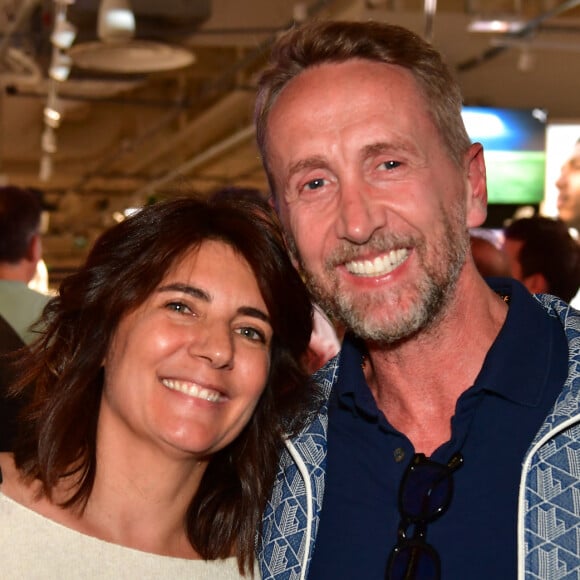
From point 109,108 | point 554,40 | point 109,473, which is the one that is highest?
point 109,108

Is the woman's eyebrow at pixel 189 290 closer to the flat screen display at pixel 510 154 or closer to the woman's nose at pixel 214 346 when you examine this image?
the woman's nose at pixel 214 346

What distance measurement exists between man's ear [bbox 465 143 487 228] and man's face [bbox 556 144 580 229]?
10.0ft

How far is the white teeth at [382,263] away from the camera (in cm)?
223

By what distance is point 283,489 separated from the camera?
2.45 m

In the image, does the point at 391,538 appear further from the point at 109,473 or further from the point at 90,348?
the point at 90,348

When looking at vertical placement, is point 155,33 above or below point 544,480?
above

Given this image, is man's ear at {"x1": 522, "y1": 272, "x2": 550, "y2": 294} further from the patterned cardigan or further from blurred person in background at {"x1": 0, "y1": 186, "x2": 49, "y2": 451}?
the patterned cardigan

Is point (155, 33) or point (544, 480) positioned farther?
point (155, 33)

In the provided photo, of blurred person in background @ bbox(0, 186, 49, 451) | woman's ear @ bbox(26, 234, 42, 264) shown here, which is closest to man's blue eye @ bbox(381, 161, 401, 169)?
blurred person in background @ bbox(0, 186, 49, 451)

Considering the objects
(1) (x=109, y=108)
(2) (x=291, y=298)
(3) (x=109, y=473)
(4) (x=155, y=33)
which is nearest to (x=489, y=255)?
(2) (x=291, y=298)

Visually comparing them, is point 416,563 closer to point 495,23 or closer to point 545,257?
point 545,257

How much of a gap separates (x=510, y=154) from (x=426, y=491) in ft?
16.1

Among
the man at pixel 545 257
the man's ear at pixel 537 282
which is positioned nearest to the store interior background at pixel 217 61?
the man at pixel 545 257

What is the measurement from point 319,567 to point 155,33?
591cm
